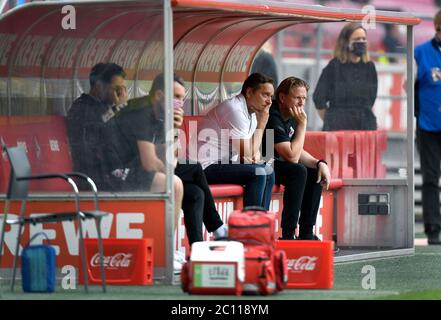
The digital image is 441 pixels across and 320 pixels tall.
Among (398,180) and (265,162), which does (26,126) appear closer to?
(265,162)

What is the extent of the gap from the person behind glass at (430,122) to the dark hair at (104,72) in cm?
438

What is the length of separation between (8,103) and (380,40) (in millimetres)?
12522

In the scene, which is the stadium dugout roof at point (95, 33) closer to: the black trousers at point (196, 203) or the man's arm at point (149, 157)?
the man's arm at point (149, 157)

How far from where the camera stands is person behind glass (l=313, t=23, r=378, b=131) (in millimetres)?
14039

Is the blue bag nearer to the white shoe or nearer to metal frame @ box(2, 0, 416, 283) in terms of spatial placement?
metal frame @ box(2, 0, 416, 283)

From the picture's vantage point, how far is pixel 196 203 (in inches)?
442

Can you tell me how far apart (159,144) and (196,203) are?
0.57 metres

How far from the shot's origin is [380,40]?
23328 mm

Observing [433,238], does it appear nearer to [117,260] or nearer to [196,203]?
[196,203]

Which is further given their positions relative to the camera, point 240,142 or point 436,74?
point 436,74

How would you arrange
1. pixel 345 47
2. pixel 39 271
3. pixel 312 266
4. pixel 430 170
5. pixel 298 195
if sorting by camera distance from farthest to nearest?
pixel 430 170 → pixel 345 47 → pixel 298 195 → pixel 312 266 → pixel 39 271

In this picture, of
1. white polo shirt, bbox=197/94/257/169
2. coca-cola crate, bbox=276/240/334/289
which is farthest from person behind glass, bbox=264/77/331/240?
coca-cola crate, bbox=276/240/334/289

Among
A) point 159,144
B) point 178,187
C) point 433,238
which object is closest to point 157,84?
point 159,144
